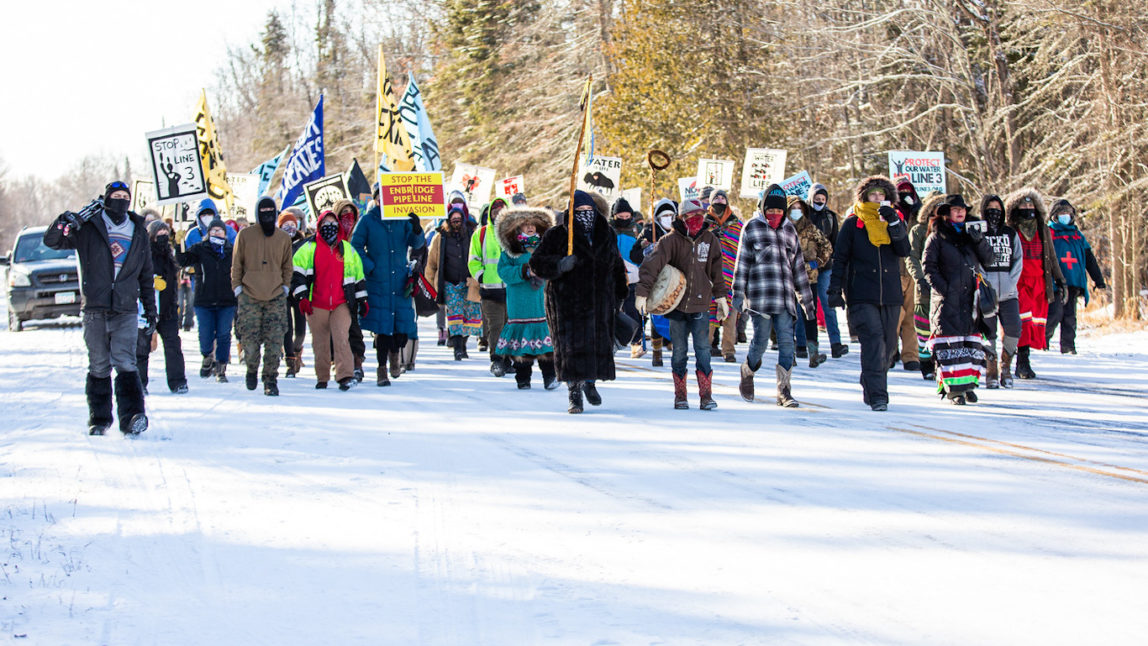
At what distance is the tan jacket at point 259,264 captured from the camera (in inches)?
479

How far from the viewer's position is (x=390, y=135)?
20.4m

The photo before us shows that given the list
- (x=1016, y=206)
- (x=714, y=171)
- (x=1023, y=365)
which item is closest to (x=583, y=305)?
(x=1016, y=206)

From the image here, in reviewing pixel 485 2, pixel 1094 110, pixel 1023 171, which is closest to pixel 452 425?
pixel 1094 110

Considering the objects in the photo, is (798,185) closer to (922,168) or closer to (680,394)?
(922,168)

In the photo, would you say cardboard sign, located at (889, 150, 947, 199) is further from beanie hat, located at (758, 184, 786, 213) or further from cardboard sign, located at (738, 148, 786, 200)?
beanie hat, located at (758, 184, 786, 213)

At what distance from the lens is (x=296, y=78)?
3086 inches

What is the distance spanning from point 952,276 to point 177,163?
11.2 meters

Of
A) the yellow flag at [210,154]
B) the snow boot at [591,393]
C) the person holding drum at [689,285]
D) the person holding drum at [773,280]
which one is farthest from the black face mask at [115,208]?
the yellow flag at [210,154]

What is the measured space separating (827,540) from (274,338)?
7.80 m

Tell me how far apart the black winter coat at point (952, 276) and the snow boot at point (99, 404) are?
23.7 ft

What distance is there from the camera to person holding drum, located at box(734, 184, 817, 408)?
35.0 ft

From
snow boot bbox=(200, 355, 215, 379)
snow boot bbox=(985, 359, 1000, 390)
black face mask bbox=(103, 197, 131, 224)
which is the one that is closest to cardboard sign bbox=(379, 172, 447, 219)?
snow boot bbox=(200, 355, 215, 379)

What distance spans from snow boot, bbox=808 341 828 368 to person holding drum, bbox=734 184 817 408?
150 inches

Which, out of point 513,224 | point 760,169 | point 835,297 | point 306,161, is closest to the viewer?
point 835,297
